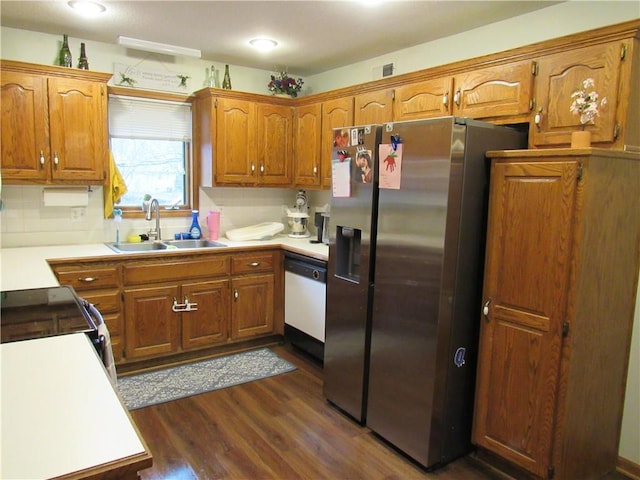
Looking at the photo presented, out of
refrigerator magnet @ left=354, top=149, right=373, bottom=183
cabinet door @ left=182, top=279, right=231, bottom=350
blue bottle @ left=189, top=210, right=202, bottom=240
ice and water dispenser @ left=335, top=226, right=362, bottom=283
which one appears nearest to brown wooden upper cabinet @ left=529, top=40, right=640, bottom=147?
refrigerator magnet @ left=354, top=149, right=373, bottom=183

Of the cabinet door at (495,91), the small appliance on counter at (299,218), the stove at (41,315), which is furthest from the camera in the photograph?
the small appliance on counter at (299,218)

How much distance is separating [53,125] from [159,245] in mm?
1157

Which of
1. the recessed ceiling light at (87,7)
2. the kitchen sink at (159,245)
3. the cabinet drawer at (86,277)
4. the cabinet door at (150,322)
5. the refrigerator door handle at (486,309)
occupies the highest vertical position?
the recessed ceiling light at (87,7)

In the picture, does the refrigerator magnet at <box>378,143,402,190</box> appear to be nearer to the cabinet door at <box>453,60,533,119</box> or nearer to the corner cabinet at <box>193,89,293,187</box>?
the cabinet door at <box>453,60,533,119</box>

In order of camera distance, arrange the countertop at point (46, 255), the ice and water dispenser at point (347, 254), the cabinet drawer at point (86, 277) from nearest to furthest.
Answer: the countertop at point (46, 255), the ice and water dispenser at point (347, 254), the cabinet drawer at point (86, 277)

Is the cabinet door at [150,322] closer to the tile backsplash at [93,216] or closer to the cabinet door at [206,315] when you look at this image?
the cabinet door at [206,315]

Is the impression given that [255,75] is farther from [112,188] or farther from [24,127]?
[24,127]

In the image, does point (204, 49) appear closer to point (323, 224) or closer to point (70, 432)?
point (323, 224)

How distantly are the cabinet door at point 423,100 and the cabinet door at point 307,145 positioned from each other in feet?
2.93

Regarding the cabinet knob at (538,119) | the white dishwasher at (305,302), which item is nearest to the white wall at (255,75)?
the cabinet knob at (538,119)

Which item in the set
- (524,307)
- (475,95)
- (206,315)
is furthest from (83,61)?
(524,307)

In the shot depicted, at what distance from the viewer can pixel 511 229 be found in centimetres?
216

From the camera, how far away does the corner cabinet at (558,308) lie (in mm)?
1984

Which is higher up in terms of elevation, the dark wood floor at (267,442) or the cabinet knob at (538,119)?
the cabinet knob at (538,119)
